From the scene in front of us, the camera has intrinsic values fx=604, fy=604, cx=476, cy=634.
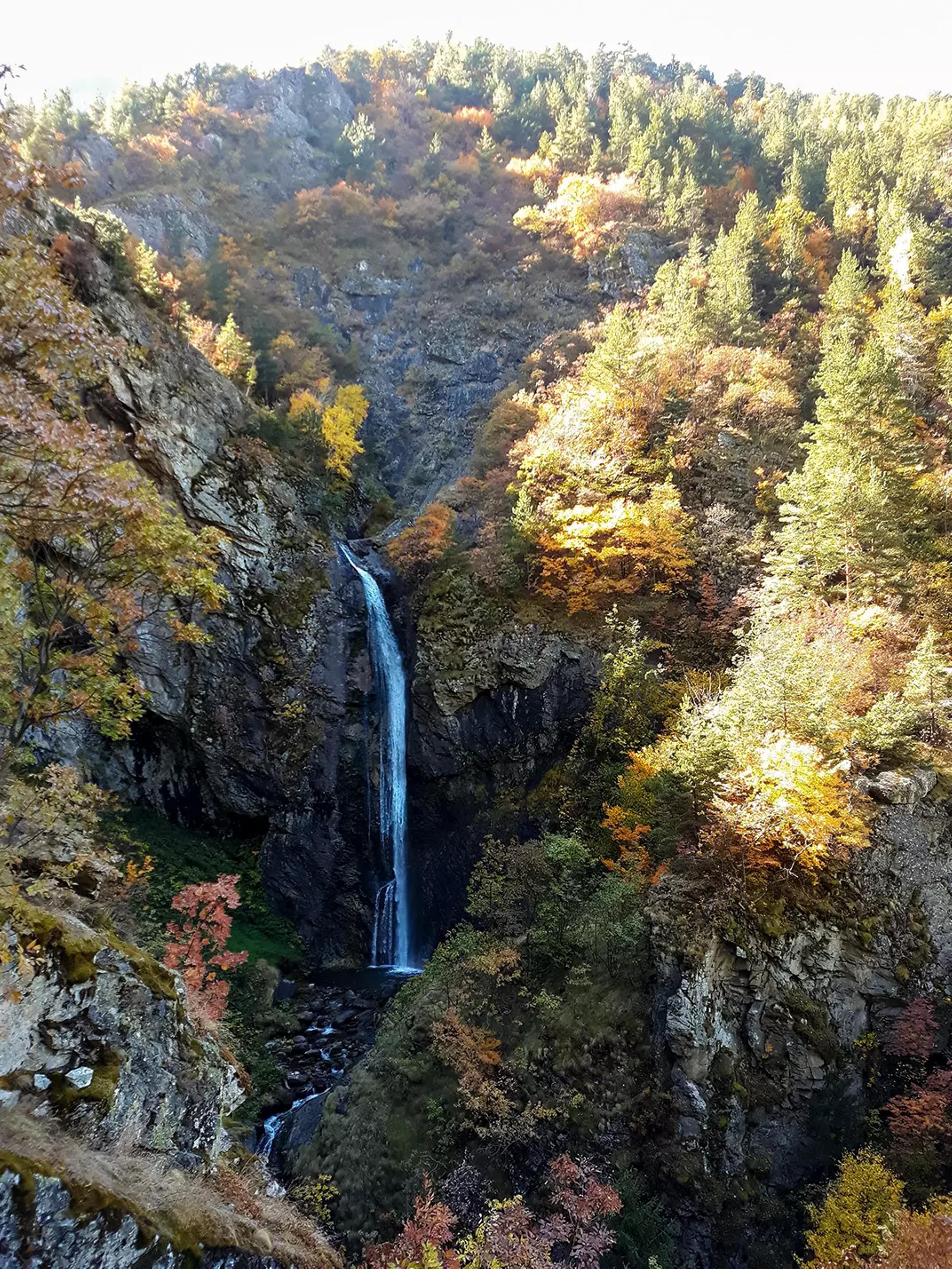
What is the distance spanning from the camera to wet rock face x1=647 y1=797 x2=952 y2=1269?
29.8 ft

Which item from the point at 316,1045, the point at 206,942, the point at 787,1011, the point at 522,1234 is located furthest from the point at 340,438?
the point at 522,1234

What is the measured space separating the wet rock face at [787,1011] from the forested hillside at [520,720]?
56mm

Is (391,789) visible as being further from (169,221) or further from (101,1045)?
(169,221)

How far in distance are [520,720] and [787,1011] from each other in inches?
388

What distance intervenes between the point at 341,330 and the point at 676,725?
38.9 m

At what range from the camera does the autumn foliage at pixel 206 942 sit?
13477 millimetres

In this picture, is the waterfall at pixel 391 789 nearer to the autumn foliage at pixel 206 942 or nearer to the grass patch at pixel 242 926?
the grass patch at pixel 242 926

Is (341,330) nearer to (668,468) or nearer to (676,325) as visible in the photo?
(676,325)

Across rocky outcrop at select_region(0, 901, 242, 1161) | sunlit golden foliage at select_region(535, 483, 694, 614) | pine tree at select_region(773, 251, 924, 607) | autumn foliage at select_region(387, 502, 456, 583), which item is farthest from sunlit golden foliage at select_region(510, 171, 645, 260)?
rocky outcrop at select_region(0, 901, 242, 1161)

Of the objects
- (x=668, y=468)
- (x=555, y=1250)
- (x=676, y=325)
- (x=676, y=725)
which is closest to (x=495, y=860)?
(x=676, y=725)

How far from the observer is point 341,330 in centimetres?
4175

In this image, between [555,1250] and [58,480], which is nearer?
[58,480]

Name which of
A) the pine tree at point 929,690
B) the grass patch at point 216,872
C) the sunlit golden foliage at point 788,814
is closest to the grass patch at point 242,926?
the grass patch at point 216,872

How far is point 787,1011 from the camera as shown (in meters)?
9.87
